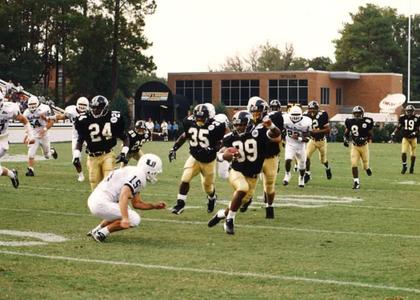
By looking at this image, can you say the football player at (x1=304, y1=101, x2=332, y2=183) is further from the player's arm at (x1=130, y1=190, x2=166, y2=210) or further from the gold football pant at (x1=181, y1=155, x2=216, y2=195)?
the player's arm at (x1=130, y1=190, x2=166, y2=210)

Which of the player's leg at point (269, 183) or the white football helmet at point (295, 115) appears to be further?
the white football helmet at point (295, 115)

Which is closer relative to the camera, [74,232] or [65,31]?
[74,232]

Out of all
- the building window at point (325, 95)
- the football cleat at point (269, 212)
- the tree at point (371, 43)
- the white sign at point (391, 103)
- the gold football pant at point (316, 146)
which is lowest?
the football cleat at point (269, 212)

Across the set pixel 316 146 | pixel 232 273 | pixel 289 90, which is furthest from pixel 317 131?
pixel 289 90

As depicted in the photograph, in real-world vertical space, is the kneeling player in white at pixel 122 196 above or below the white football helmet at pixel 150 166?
Answer: below

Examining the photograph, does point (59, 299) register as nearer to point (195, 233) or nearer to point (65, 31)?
point (195, 233)

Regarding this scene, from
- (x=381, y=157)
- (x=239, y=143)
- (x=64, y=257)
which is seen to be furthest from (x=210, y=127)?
(x=381, y=157)

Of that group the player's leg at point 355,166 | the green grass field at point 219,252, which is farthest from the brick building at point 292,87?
the green grass field at point 219,252

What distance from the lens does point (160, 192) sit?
1719cm

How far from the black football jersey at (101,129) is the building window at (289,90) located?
189 ft

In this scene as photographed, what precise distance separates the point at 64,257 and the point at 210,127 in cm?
473

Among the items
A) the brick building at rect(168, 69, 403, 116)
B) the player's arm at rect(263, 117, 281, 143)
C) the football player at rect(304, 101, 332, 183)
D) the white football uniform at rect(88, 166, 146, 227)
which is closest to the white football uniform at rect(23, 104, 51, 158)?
the football player at rect(304, 101, 332, 183)

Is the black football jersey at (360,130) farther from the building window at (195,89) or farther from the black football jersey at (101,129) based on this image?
the building window at (195,89)

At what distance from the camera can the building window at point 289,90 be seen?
7081 cm
